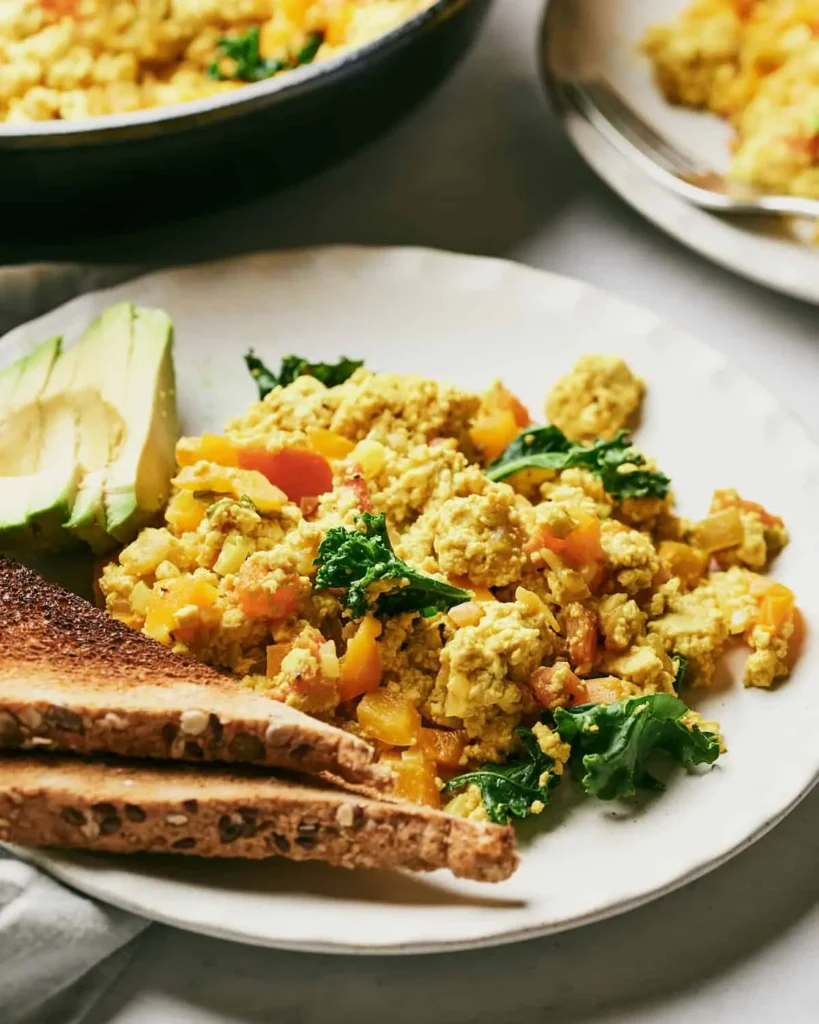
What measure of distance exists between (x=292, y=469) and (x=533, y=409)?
815mm

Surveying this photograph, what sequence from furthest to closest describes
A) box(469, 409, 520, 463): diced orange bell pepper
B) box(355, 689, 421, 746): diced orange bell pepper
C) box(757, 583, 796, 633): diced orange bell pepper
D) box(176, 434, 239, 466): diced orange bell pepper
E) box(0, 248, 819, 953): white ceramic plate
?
1. box(469, 409, 520, 463): diced orange bell pepper
2. box(176, 434, 239, 466): diced orange bell pepper
3. box(757, 583, 796, 633): diced orange bell pepper
4. box(355, 689, 421, 746): diced orange bell pepper
5. box(0, 248, 819, 953): white ceramic plate

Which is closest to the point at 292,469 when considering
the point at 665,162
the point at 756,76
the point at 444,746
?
the point at 444,746

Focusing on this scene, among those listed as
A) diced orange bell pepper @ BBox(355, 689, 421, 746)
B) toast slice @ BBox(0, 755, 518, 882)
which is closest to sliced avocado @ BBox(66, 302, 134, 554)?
toast slice @ BBox(0, 755, 518, 882)

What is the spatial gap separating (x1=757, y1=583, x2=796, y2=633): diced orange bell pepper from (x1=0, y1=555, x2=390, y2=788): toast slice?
3.27 ft

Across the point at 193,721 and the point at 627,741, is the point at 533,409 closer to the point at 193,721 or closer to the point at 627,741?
the point at 627,741

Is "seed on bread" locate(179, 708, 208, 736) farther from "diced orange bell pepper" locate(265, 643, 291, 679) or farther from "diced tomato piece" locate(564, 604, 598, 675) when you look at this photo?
"diced tomato piece" locate(564, 604, 598, 675)

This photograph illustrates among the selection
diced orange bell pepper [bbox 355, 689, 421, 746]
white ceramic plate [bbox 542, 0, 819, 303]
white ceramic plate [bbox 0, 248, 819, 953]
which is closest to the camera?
white ceramic plate [bbox 0, 248, 819, 953]

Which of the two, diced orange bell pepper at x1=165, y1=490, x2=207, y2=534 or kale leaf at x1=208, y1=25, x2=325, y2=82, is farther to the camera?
kale leaf at x1=208, y1=25, x2=325, y2=82

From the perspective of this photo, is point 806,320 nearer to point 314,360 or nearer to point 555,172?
point 555,172

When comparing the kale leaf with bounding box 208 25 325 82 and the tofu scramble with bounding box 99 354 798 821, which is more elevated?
the kale leaf with bounding box 208 25 325 82

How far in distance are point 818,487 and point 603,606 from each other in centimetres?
76

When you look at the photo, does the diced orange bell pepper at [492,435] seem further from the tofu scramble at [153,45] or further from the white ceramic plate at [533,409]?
the tofu scramble at [153,45]

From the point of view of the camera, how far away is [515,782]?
2.51 m

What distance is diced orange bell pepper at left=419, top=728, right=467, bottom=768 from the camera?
8.45 feet
